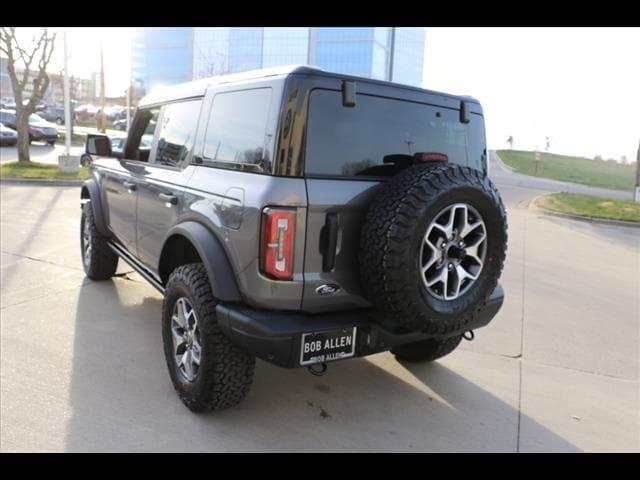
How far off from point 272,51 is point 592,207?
68958mm

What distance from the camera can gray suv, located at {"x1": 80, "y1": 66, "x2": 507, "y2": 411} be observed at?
8.57 ft

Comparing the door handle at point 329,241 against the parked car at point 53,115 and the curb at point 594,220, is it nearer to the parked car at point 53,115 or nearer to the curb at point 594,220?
the curb at point 594,220

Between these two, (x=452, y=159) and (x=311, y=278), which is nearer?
(x=311, y=278)

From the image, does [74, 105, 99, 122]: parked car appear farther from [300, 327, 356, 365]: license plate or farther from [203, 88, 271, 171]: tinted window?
[300, 327, 356, 365]: license plate

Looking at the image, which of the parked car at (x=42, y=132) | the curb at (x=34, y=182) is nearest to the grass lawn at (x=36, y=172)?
the curb at (x=34, y=182)

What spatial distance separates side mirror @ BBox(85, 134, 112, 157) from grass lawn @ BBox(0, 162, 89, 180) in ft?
34.1

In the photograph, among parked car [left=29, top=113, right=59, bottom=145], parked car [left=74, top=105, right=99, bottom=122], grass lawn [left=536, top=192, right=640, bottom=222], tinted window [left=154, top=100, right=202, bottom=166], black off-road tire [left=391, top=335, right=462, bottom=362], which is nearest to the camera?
tinted window [left=154, top=100, right=202, bottom=166]

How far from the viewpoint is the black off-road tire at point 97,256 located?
532cm

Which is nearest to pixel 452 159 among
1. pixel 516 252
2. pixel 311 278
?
pixel 311 278

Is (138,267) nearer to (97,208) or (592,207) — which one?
(97,208)

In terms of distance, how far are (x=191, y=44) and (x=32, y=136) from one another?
6545 cm

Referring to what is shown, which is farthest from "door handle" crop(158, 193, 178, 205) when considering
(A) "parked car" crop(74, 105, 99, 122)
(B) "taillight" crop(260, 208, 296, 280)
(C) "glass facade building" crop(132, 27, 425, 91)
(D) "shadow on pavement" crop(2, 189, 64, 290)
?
(C) "glass facade building" crop(132, 27, 425, 91)

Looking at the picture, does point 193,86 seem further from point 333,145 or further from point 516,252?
point 516,252

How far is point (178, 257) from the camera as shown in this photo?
3.68 m
